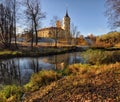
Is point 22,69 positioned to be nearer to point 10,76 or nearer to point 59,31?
point 10,76

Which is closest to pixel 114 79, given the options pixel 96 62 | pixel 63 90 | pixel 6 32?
pixel 63 90

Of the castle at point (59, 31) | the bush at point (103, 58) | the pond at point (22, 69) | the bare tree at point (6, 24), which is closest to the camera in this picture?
the pond at point (22, 69)

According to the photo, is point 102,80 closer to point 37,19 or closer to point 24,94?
point 24,94

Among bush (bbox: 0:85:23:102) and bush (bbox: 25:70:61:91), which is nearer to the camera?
bush (bbox: 0:85:23:102)

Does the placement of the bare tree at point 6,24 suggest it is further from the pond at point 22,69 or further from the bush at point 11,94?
the bush at point 11,94

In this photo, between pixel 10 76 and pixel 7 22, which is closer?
pixel 10 76

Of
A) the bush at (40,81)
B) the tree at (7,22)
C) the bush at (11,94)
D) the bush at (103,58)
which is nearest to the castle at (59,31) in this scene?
the tree at (7,22)

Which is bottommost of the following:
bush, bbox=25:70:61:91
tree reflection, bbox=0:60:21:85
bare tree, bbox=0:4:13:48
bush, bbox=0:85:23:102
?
tree reflection, bbox=0:60:21:85

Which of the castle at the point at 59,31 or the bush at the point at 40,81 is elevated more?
the castle at the point at 59,31

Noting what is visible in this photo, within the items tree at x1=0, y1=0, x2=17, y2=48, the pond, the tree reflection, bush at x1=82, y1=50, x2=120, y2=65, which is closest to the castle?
tree at x1=0, y1=0, x2=17, y2=48

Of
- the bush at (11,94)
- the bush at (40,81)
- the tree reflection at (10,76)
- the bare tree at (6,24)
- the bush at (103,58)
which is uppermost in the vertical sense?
the bare tree at (6,24)

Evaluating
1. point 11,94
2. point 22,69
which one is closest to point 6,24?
point 22,69

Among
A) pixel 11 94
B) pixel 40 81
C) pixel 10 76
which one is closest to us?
pixel 11 94

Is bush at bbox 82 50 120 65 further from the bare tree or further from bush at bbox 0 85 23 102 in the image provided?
the bare tree
